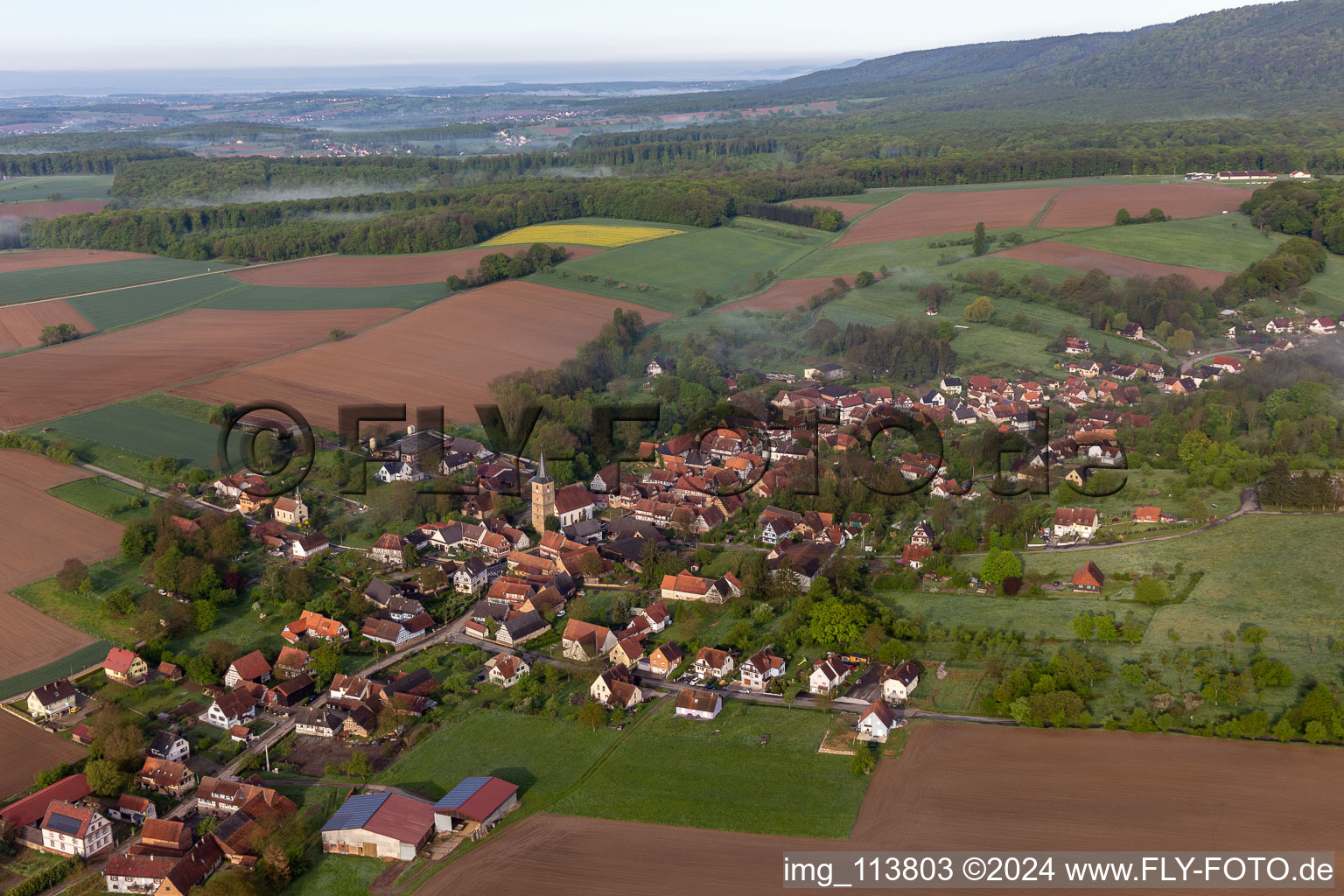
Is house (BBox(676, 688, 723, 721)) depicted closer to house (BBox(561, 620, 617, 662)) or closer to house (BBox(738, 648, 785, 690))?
house (BBox(738, 648, 785, 690))

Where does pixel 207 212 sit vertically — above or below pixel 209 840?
above

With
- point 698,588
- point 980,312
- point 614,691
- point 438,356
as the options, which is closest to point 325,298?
point 438,356

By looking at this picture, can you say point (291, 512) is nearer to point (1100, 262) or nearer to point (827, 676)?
point (827, 676)

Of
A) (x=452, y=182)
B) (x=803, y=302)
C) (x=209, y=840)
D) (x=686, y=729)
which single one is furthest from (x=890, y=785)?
(x=452, y=182)

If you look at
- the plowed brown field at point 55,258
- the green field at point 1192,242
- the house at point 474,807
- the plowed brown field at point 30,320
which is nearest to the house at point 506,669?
the house at point 474,807

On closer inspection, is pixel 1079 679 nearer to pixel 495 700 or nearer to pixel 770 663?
pixel 770 663
